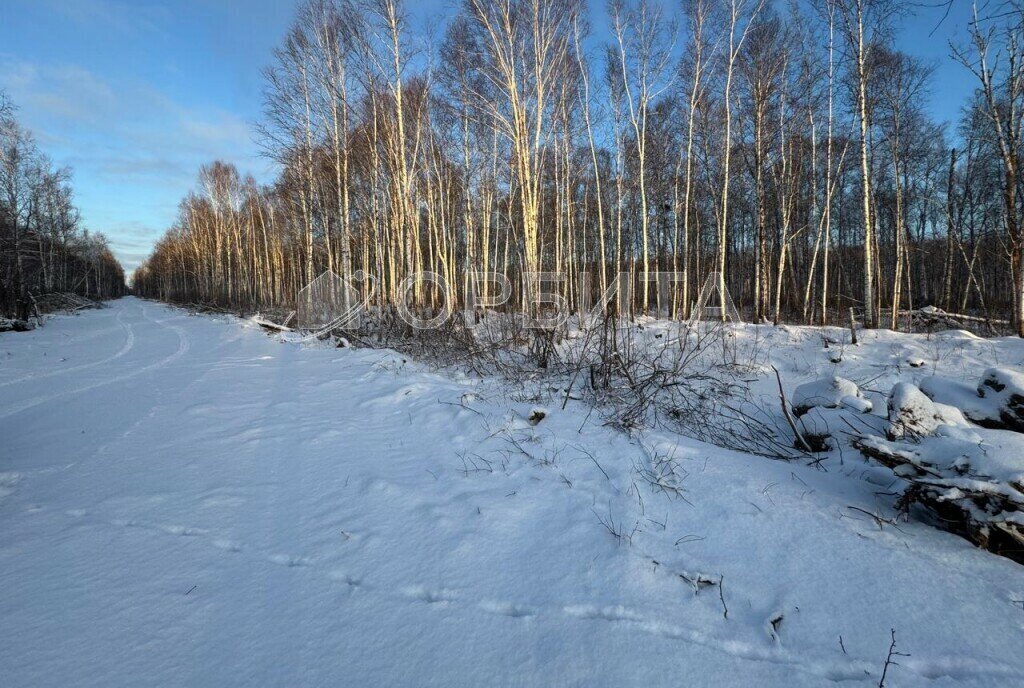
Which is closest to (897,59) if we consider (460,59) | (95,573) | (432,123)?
(460,59)

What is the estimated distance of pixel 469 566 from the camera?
→ 2.17 meters

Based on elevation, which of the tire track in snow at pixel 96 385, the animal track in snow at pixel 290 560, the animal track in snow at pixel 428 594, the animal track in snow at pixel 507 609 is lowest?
the animal track in snow at pixel 507 609

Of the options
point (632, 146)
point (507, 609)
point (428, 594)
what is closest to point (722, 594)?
point (507, 609)

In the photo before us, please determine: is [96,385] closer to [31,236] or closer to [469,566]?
[469,566]

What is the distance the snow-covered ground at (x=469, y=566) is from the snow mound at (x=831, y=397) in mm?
844

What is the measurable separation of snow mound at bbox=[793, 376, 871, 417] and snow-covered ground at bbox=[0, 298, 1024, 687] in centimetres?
84

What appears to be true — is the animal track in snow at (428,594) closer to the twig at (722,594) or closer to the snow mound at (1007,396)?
the twig at (722,594)

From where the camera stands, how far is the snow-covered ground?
1596 mm

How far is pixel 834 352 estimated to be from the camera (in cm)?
831

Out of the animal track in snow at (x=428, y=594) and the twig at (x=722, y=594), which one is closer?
the twig at (x=722, y=594)

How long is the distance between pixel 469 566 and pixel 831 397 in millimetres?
3790

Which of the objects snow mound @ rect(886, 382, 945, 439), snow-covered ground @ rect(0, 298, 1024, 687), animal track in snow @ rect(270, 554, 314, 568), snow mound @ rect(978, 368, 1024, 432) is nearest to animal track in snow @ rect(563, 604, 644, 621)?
snow-covered ground @ rect(0, 298, 1024, 687)

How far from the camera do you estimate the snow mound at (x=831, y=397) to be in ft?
12.0

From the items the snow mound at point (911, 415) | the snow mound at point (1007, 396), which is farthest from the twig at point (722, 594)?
the snow mound at point (1007, 396)
